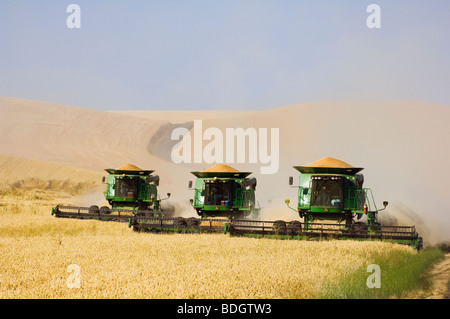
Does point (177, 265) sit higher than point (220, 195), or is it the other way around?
point (220, 195)

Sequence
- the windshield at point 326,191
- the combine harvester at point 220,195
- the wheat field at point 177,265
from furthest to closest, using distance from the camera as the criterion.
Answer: the combine harvester at point 220,195 → the windshield at point 326,191 → the wheat field at point 177,265

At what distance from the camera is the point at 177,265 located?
46.4 feet

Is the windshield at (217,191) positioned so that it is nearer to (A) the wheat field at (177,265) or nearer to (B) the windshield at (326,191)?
(B) the windshield at (326,191)

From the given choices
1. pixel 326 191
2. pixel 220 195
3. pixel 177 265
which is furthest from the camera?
pixel 220 195

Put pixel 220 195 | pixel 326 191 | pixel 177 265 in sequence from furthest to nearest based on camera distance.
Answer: pixel 220 195 < pixel 326 191 < pixel 177 265

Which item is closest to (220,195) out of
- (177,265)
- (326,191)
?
(326,191)

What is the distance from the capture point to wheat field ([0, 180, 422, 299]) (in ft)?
35.0

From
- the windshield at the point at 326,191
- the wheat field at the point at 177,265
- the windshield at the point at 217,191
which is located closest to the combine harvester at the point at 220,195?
the windshield at the point at 217,191

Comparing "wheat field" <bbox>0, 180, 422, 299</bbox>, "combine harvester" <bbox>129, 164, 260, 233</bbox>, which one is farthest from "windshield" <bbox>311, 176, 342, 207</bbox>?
"combine harvester" <bbox>129, 164, 260, 233</bbox>

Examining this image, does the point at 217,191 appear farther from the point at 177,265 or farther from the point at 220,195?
the point at 177,265

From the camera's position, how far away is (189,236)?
21547 mm

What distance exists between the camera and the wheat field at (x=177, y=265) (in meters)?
10.7

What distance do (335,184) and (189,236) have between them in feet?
19.8
